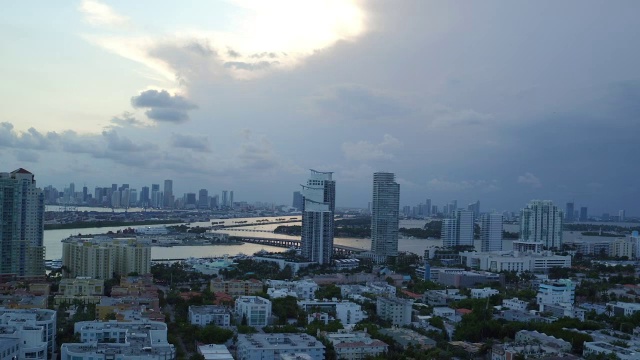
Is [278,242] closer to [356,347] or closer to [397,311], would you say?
[397,311]

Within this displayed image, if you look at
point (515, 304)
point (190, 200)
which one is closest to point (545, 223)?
point (515, 304)

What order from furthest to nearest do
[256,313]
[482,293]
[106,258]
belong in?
1. [106,258]
2. [482,293]
3. [256,313]

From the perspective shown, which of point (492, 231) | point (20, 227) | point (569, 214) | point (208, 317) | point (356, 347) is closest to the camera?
point (356, 347)

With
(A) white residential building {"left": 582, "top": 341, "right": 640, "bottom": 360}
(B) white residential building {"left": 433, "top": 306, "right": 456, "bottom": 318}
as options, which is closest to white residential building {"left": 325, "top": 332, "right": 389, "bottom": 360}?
(A) white residential building {"left": 582, "top": 341, "right": 640, "bottom": 360}

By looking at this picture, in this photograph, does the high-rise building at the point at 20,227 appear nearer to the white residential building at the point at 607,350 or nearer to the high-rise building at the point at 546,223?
the white residential building at the point at 607,350

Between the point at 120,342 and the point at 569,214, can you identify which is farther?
the point at 569,214

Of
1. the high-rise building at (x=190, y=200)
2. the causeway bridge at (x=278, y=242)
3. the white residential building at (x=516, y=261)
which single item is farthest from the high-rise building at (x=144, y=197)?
the white residential building at (x=516, y=261)

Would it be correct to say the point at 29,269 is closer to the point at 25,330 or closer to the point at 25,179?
the point at 25,179
